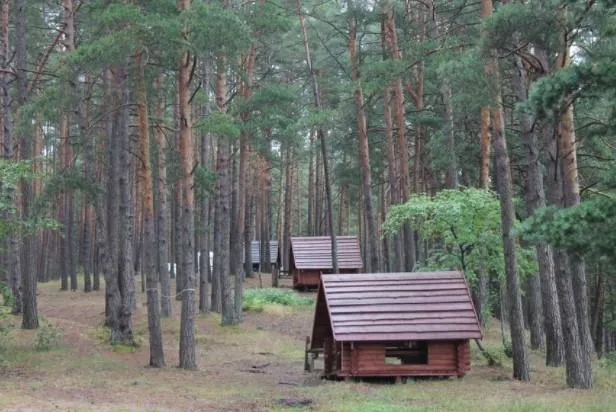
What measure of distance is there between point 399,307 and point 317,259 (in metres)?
21.4

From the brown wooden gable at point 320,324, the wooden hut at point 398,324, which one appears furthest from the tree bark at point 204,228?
the wooden hut at point 398,324

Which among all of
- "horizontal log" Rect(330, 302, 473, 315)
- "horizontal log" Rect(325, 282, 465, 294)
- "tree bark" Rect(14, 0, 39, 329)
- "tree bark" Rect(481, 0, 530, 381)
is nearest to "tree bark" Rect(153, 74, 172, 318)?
"tree bark" Rect(14, 0, 39, 329)

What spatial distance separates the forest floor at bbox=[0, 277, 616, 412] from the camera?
1118cm

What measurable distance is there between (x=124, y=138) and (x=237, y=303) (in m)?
8.33

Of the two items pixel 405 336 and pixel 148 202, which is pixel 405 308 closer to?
pixel 405 336

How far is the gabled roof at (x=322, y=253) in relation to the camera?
35812 millimetres

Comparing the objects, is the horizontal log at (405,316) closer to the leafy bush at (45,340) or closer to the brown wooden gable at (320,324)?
the brown wooden gable at (320,324)

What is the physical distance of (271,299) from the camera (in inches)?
1219

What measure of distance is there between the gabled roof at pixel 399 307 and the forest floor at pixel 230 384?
1015mm

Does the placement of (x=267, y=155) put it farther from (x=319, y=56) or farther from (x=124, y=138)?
(x=124, y=138)

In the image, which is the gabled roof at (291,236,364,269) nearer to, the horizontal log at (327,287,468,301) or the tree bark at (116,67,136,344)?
the tree bark at (116,67,136,344)

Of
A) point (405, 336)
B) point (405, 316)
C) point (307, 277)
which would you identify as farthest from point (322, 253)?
point (405, 336)

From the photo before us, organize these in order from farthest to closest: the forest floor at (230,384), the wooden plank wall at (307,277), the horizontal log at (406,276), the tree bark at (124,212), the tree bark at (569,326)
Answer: the wooden plank wall at (307,277) < the tree bark at (124,212) < the horizontal log at (406,276) < the tree bark at (569,326) < the forest floor at (230,384)

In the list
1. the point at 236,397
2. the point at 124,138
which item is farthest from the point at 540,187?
the point at 124,138
